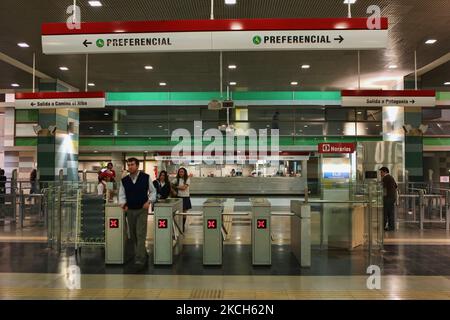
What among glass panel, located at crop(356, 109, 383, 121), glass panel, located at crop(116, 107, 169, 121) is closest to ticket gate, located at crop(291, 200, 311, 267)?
glass panel, located at crop(356, 109, 383, 121)

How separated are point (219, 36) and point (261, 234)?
2.81 metres

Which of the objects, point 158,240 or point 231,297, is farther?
point 158,240

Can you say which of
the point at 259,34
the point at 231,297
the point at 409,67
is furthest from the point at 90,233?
the point at 409,67

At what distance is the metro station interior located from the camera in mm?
4512

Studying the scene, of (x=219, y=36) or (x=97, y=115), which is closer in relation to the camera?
(x=219, y=36)

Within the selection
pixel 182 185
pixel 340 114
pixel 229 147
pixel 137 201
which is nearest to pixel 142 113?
pixel 229 147

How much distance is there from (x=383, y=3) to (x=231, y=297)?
17.7 ft

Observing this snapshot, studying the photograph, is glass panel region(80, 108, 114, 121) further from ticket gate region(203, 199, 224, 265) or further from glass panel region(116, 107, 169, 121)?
ticket gate region(203, 199, 224, 265)

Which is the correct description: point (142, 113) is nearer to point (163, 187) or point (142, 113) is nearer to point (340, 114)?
point (340, 114)

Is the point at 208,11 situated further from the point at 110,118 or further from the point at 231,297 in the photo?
the point at 110,118

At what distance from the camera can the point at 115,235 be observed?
19.4ft

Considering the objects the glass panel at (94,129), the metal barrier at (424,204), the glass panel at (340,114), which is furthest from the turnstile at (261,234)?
the glass panel at (94,129)

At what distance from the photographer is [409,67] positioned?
35.4 feet
